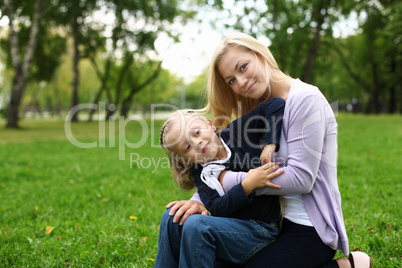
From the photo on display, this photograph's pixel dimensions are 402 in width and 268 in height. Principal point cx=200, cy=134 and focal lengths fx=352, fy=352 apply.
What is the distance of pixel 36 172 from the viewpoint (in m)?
6.62

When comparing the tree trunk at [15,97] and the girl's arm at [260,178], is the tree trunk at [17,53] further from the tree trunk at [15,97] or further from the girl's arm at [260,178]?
the girl's arm at [260,178]

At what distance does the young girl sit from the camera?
1884 mm

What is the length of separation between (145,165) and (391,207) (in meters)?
4.77

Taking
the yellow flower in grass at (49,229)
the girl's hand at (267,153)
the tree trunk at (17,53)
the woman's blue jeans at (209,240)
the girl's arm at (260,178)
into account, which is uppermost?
the tree trunk at (17,53)

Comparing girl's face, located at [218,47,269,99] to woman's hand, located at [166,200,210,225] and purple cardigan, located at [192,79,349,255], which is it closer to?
purple cardigan, located at [192,79,349,255]

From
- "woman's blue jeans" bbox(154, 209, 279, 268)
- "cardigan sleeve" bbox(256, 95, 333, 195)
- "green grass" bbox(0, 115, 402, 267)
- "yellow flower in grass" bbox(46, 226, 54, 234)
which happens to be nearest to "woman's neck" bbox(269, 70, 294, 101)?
"cardigan sleeve" bbox(256, 95, 333, 195)

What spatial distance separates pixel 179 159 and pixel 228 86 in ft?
2.14

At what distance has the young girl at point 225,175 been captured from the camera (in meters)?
1.88

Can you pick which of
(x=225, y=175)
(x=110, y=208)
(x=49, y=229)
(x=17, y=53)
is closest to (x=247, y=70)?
(x=225, y=175)

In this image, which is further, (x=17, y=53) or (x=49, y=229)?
(x=17, y=53)

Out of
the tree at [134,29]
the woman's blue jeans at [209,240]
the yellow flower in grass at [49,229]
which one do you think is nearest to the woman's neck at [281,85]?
the woman's blue jeans at [209,240]

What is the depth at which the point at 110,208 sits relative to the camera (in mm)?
4414

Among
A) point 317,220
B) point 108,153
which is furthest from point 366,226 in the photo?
point 108,153

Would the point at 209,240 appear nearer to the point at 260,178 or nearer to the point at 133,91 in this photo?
the point at 260,178
